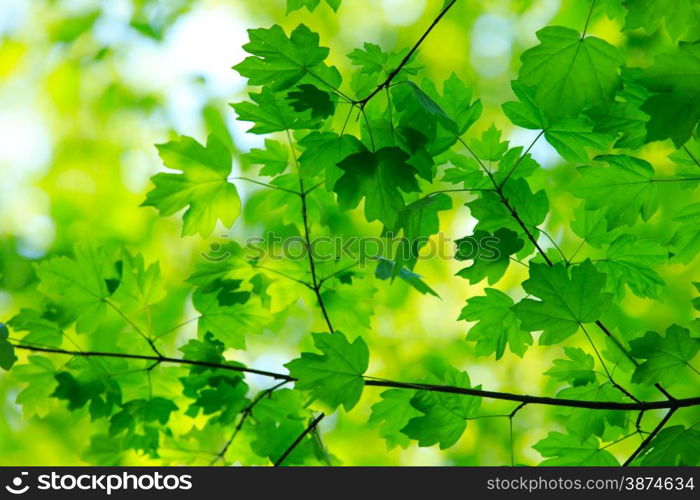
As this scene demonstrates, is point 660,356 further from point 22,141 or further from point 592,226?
point 22,141

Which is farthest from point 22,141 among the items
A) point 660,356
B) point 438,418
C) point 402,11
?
point 660,356

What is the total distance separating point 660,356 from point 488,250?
385mm

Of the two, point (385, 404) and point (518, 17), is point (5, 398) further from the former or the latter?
point (518, 17)

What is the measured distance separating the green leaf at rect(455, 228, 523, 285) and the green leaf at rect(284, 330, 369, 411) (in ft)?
0.90

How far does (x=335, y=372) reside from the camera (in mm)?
1291

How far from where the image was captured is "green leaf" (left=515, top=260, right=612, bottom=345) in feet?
3.95

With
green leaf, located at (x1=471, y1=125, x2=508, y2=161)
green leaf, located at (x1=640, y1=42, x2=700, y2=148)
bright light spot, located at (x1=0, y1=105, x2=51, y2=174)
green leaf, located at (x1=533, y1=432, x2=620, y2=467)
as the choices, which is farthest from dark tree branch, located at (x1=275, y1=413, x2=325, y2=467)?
bright light spot, located at (x1=0, y1=105, x2=51, y2=174)

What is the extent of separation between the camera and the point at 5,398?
428cm

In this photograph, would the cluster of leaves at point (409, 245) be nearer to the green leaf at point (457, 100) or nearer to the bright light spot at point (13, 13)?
the green leaf at point (457, 100)

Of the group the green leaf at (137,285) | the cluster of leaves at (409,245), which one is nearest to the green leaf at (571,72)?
the cluster of leaves at (409,245)

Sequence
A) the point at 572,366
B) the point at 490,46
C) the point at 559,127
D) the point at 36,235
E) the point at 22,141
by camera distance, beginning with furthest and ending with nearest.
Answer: the point at 22,141 → the point at 490,46 → the point at 36,235 → the point at 572,366 → the point at 559,127

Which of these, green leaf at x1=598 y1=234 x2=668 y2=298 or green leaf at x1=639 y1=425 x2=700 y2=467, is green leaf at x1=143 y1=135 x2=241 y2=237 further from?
green leaf at x1=639 y1=425 x2=700 y2=467

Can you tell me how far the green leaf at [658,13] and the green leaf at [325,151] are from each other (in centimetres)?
58
